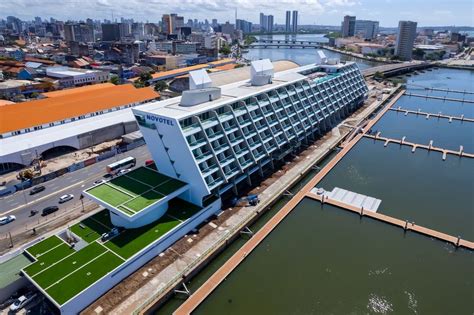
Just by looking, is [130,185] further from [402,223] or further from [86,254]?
[402,223]

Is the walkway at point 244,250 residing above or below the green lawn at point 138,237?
below

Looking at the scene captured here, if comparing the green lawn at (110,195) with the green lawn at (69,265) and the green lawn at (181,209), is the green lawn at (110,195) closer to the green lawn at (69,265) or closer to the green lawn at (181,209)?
the green lawn at (69,265)

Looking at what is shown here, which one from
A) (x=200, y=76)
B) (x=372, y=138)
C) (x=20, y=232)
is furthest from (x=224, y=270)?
(x=372, y=138)

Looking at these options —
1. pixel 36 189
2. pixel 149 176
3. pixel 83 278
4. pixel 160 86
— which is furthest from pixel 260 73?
pixel 160 86

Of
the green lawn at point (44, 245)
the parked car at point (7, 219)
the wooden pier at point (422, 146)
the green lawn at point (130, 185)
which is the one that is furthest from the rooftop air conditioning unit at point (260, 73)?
the parked car at point (7, 219)

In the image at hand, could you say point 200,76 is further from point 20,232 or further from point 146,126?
point 20,232

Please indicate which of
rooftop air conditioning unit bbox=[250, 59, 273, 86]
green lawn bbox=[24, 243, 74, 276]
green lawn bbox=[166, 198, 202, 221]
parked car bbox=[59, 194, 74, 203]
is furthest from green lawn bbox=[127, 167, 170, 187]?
rooftop air conditioning unit bbox=[250, 59, 273, 86]
